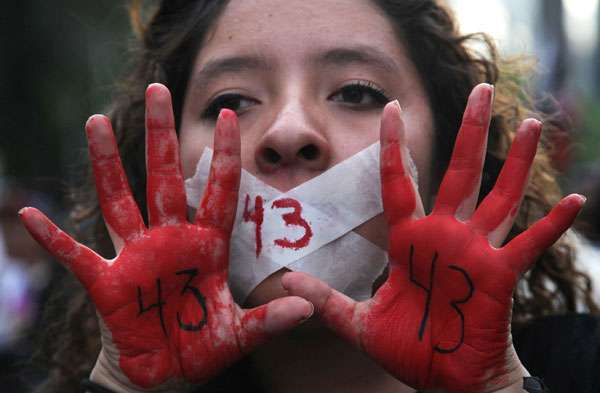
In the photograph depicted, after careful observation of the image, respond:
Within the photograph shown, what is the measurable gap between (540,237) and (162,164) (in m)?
1.07

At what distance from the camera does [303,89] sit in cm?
172

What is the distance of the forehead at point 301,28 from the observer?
5.77 feet

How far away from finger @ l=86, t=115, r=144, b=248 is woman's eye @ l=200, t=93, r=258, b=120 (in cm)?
→ 49

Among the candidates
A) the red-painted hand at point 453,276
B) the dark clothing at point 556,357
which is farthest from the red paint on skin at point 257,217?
the dark clothing at point 556,357

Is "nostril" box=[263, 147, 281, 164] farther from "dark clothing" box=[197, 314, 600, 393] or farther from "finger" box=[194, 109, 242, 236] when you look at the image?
"dark clothing" box=[197, 314, 600, 393]

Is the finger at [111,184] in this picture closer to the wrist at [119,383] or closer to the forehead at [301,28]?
the wrist at [119,383]

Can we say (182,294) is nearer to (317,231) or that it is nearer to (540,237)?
(317,231)

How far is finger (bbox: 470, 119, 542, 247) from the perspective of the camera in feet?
4.56

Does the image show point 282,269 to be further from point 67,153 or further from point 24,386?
point 67,153

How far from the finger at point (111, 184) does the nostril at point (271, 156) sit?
1.41 ft

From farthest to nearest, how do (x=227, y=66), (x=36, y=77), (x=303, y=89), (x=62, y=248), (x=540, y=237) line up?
1. (x=36, y=77)
2. (x=227, y=66)
3. (x=303, y=89)
4. (x=62, y=248)
5. (x=540, y=237)

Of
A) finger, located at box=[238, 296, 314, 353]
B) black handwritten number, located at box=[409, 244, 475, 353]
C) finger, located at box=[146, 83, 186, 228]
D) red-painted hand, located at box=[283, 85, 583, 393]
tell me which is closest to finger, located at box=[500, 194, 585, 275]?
red-painted hand, located at box=[283, 85, 583, 393]

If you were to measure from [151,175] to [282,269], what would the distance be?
479 millimetres

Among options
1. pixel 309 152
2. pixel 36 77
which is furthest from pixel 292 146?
pixel 36 77
